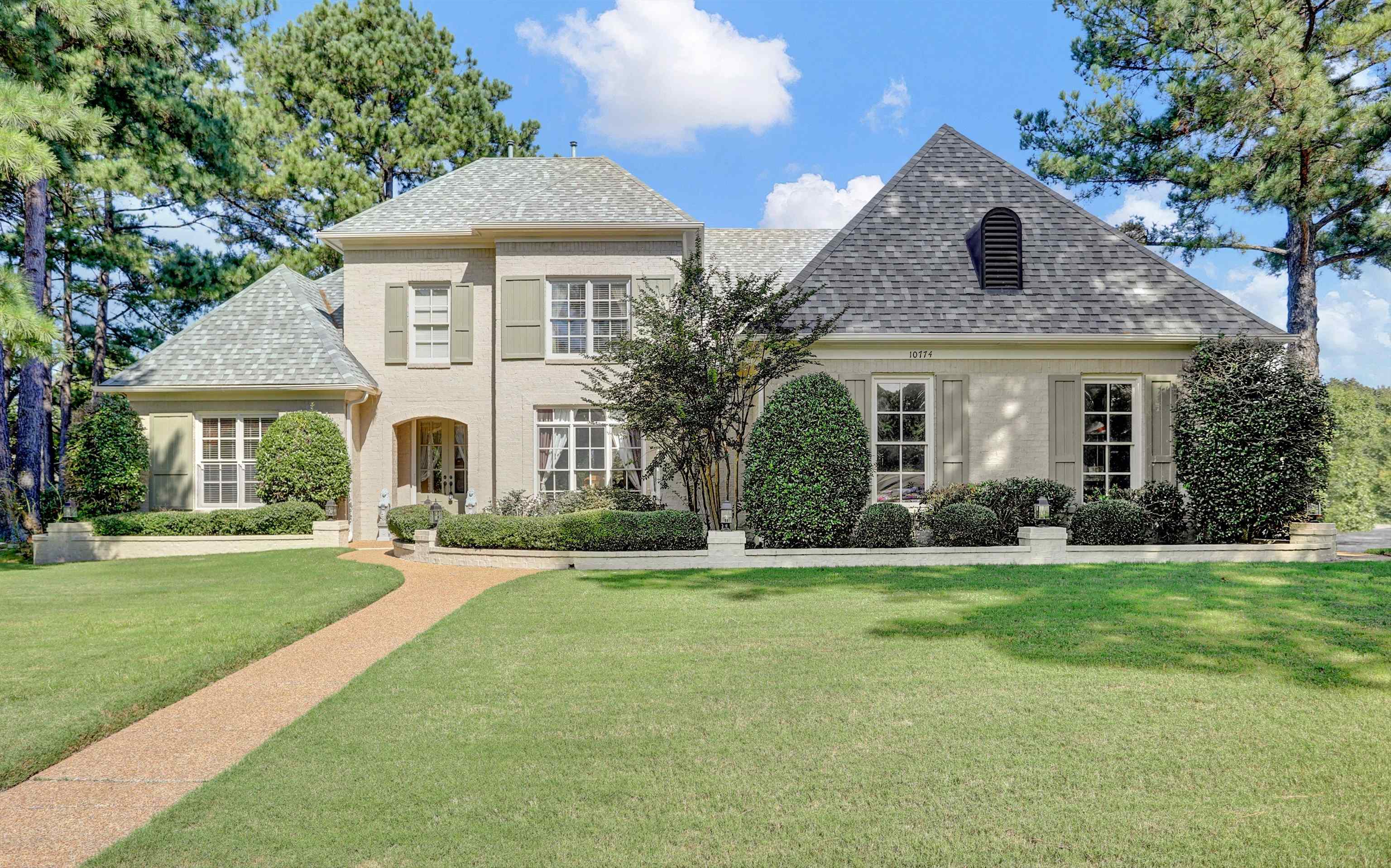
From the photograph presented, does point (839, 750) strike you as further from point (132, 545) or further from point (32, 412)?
point (32, 412)

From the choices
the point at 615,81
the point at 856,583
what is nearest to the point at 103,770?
the point at 856,583

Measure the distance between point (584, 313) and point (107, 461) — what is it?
9.96 m

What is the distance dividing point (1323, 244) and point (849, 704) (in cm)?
2098

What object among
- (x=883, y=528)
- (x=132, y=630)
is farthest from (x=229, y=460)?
(x=883, y=528)

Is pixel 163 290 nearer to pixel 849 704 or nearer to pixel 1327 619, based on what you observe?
pixel 849 704

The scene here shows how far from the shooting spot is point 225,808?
13.0 ft

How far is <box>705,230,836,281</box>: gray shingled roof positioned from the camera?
19766 millimetres

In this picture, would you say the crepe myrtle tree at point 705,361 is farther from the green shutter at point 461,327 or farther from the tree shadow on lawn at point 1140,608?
the green shutter at point 461,327

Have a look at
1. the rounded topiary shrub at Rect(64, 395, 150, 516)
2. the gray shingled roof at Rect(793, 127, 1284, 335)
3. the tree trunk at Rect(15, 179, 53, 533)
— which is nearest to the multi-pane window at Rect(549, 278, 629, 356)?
the gray shingled roof at Rect(793, 127, 1284, 335)

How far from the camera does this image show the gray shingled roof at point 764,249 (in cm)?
1977

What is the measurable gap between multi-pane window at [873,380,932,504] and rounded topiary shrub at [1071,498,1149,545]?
278cm

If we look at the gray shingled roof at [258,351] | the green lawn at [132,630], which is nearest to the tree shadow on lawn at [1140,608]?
the green lawn at [132,630]

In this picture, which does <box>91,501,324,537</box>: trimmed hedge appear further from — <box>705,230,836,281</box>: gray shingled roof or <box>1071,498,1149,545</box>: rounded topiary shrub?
<box>1071,498,1149,545</box>: rounded topiary shrub

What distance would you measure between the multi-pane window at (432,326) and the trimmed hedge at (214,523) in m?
4.21
